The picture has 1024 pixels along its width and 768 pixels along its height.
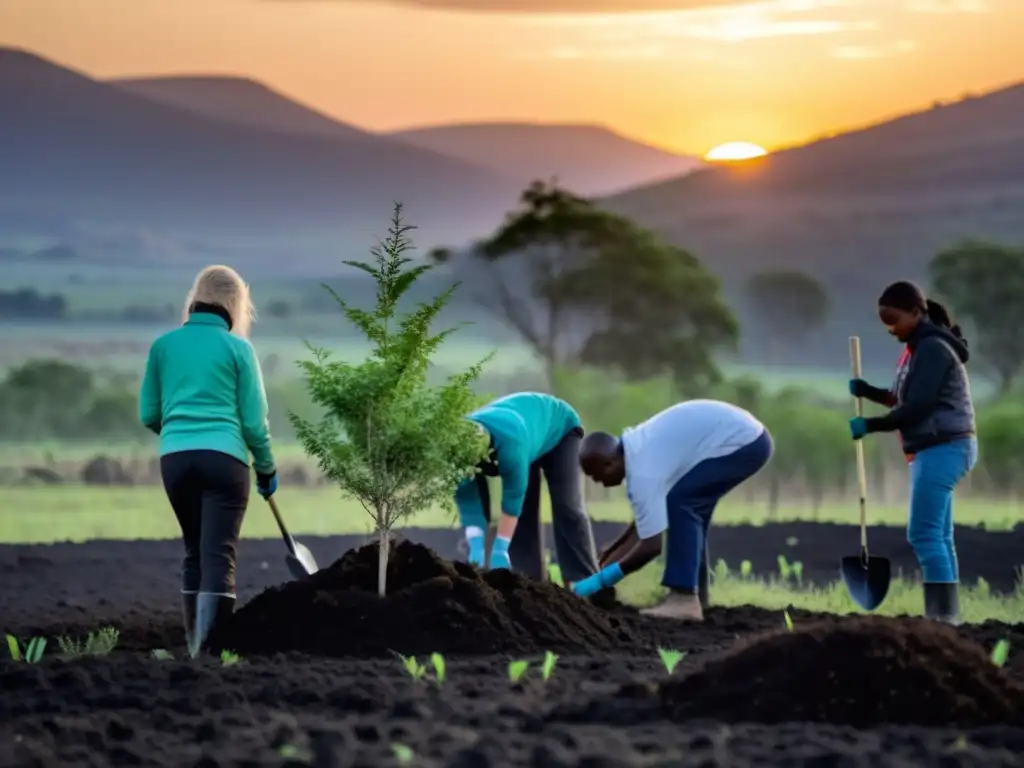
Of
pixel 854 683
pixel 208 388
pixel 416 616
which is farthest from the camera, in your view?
pixel 416 616

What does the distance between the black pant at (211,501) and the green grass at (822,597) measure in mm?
3452

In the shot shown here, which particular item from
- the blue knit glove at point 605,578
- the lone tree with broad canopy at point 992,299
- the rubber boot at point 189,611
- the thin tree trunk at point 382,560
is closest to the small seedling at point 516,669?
the thin tree trunk at point 382,560

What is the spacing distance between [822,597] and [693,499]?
5.74 feet

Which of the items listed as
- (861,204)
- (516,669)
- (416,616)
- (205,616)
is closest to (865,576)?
(416,616)

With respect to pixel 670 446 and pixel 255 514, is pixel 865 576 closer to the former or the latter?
Answer: pixel 670 446

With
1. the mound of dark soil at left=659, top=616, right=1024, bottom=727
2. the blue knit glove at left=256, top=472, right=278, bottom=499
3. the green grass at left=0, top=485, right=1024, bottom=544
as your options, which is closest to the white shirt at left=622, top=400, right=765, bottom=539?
the blue knit glove at left=256, top=472, right=278, bottom=499

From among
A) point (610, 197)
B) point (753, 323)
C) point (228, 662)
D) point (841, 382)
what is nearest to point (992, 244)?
point (841, 382)

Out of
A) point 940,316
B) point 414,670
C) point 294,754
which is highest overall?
point 940,316

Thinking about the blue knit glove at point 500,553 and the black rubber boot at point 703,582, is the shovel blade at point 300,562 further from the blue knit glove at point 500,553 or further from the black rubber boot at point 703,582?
the black rubber boot at point 703,582

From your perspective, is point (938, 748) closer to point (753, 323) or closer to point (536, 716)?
point (536, 716)

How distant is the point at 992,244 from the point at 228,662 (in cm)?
3273

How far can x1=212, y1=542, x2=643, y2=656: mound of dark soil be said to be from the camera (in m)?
7.75

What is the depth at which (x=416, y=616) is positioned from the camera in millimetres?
7863

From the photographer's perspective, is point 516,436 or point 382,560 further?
point 516,436
